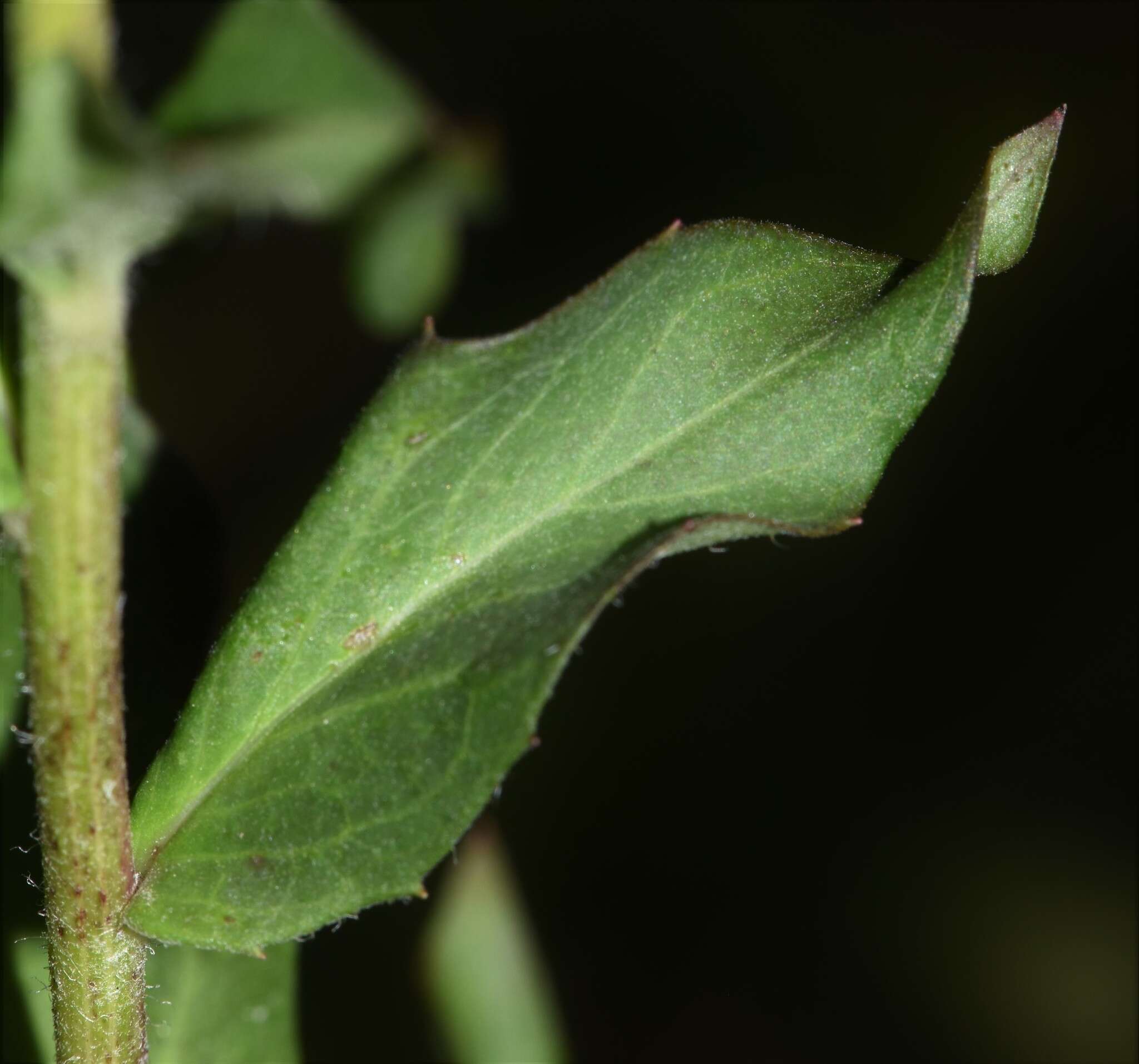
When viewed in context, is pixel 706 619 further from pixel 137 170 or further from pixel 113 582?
pixel 137 170

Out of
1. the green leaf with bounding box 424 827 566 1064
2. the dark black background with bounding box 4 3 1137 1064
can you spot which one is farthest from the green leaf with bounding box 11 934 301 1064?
the dark black background with bounding box 4 3 1137 1064

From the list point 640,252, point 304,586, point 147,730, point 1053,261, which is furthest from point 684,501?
point 1053,261

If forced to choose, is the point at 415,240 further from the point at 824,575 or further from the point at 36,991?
the point at 36,991

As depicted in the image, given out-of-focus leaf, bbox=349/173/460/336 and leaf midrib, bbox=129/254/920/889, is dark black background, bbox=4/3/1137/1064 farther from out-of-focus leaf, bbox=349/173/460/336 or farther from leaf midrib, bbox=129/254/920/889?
leaf midrib, bbox=129/254/920/889

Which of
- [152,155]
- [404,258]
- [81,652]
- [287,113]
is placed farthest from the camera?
[404,258]

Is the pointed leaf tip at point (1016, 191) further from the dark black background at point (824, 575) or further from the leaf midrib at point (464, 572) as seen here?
the dark black background at point (824, 575)

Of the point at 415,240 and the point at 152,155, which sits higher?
Result: the point at 152,155

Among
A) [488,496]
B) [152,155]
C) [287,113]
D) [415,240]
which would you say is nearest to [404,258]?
[415,240]
